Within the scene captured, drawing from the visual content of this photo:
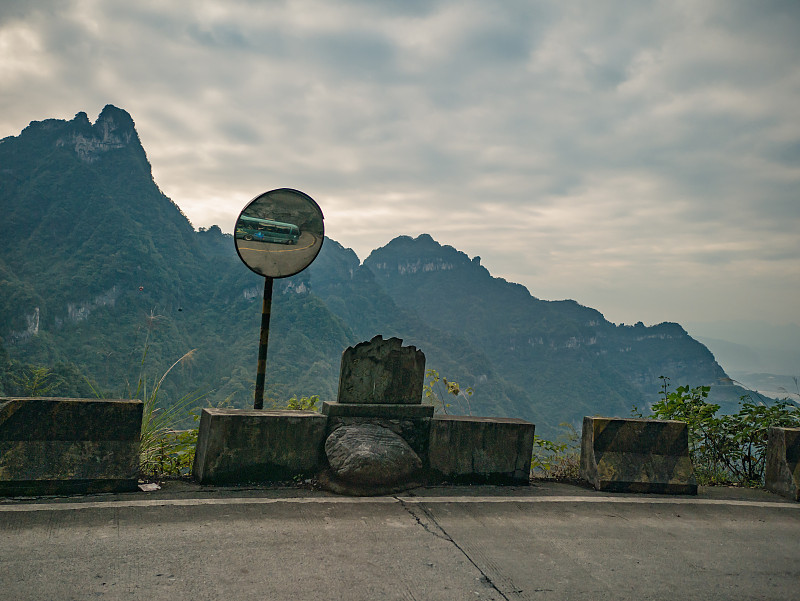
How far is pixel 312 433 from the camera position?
14.9 feet

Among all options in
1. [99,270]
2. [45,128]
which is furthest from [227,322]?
[45,128]

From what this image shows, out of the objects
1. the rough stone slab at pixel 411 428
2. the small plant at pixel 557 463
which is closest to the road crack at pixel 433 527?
the rough stone slab at pixel 411 428

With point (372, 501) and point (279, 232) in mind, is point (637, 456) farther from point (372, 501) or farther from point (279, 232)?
point (279, 232)

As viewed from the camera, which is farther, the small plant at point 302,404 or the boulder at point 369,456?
the small plant at point 302,404

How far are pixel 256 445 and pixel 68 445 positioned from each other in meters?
1.22

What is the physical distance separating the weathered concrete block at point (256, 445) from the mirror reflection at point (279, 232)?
3.93 feet

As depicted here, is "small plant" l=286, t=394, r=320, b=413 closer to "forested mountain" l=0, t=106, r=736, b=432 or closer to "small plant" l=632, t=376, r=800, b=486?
"small plant" l=632, t=376, r=800, b=486

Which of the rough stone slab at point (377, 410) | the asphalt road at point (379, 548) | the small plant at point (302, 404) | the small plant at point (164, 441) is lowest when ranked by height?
the asphalt road at point (379, 548)

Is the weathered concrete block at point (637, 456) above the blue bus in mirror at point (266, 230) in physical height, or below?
A: below

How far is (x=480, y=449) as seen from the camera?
4941 millimetres

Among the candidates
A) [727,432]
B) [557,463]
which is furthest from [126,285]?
[727,432]

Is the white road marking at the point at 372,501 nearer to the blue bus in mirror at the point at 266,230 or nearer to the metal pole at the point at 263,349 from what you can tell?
the metal pole at the point at 263,349

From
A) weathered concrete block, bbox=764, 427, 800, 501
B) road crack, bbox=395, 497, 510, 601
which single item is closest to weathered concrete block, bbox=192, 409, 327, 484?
road crack, bbox=395, 497, 510, 601

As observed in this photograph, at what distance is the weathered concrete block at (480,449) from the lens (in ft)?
15.9
